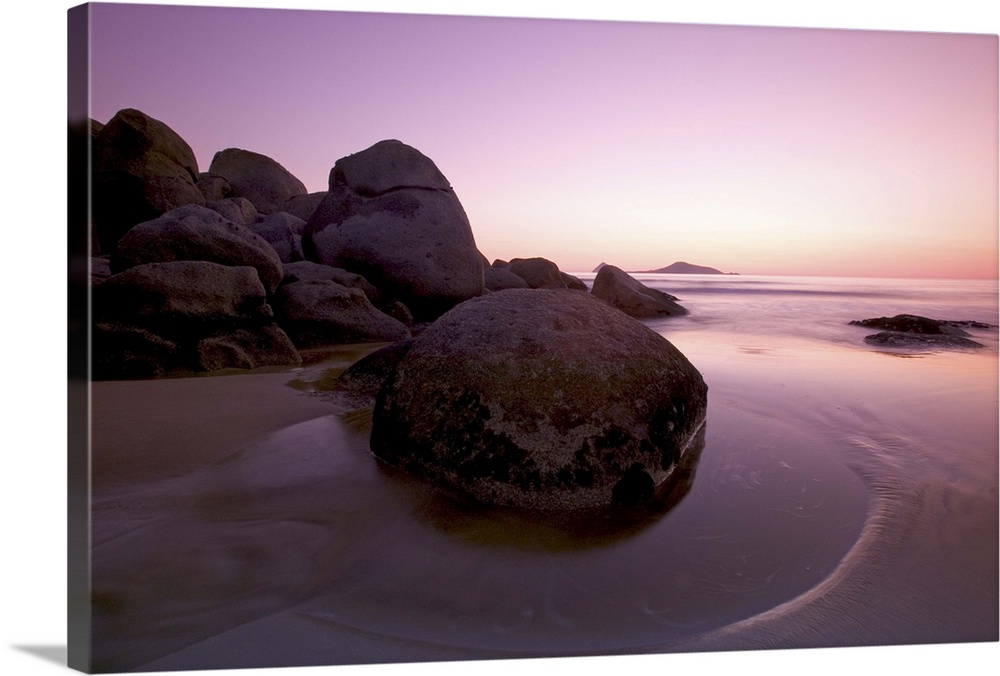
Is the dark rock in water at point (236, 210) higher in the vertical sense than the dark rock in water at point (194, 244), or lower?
higher

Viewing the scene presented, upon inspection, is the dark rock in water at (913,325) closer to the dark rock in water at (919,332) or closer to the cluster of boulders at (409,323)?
the dark rock in water at (919,332)

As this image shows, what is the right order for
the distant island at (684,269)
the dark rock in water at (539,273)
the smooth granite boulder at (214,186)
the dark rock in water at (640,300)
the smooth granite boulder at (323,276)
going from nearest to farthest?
the distant island at (684,269) → the smooth granite boulder at (323,276) → the dark rock in water at (640,300) → the smooth granite boulder at (214,186) → the dark rock in water at (539,273)

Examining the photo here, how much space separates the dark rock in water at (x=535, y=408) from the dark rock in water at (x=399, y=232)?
4.84 m

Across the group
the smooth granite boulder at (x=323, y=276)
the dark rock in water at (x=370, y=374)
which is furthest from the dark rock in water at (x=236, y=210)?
the dark rock in water at (x=370, y=374)

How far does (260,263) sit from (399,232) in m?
2.16

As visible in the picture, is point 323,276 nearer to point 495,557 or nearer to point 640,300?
point 640,300

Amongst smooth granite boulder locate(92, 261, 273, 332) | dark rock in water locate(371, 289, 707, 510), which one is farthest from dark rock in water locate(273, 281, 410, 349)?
dark rock in water locate(371, 289, 707, 510)

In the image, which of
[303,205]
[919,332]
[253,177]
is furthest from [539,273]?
[919,332]

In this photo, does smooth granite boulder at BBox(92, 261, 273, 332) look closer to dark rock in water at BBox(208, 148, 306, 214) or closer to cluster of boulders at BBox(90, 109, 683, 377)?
cluster of boulders at BBox(90, 109, 683, 377)

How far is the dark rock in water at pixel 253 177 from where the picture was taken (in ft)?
41.7

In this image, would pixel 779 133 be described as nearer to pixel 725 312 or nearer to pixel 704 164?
pixel 704 164

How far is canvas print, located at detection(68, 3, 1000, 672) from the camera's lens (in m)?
2.10

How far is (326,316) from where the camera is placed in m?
6.68

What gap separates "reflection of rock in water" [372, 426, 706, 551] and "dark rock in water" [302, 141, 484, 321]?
544cm
